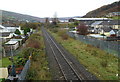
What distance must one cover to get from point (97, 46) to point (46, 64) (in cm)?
902

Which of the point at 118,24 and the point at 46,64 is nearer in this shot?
the point at 46,64

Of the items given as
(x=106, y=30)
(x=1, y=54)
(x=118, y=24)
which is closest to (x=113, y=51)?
(x=1, y=54)

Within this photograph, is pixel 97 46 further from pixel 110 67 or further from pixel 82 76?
pixel 82 76

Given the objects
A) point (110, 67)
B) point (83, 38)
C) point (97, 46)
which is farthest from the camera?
point (83, 38)

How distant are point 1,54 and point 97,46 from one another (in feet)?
35.5

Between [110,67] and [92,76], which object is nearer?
[92,76]

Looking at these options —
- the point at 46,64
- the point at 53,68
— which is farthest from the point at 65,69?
the point at 46,64

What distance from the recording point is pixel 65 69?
1185 cm

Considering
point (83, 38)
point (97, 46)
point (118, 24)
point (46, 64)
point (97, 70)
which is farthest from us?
point (118, 24)

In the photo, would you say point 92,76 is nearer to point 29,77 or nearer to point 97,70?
point 97,70

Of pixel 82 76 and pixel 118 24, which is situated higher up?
pixel 118 24

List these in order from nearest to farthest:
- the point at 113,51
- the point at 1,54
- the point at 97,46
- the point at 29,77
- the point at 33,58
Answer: the point at 29,77 < the point at 33,58 < the point at 113,51 < the point at 1,54 < the point at 97,46

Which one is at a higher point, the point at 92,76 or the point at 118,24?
the point at 118,24

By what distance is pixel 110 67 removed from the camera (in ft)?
39.3
